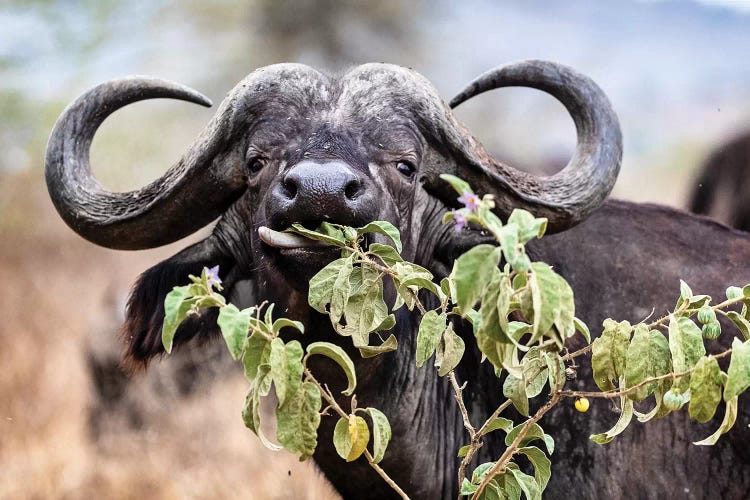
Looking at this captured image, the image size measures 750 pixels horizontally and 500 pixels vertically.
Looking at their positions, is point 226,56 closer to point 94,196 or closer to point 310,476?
point 310,476

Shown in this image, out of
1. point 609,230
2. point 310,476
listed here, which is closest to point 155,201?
point 609,230

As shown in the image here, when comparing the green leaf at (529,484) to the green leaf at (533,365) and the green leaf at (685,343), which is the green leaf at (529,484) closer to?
the green leaf at (533,365)

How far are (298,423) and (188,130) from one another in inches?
584

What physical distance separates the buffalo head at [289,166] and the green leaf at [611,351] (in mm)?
993

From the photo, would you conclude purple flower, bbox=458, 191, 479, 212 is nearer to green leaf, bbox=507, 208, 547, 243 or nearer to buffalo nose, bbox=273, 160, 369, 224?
green leaf, bbox=507, 208, 547, 243

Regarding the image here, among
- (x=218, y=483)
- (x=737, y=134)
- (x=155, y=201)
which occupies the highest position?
(x=737, y=134)

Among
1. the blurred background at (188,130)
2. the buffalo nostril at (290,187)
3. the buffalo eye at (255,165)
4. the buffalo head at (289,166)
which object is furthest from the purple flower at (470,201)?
the blurred background at (188,130)

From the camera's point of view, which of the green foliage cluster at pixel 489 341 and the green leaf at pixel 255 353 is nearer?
the green foliage cluster at pixel 489 341

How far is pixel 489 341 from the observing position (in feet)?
8.00

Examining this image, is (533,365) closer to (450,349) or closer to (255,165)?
(450,349)

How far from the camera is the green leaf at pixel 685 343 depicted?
2.63 metres

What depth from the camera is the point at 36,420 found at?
8.27m

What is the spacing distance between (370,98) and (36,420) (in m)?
5.61

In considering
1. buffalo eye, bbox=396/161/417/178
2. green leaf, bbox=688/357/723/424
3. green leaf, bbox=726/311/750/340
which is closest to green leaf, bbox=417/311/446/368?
green leaf, bbox=688/357/723/424
